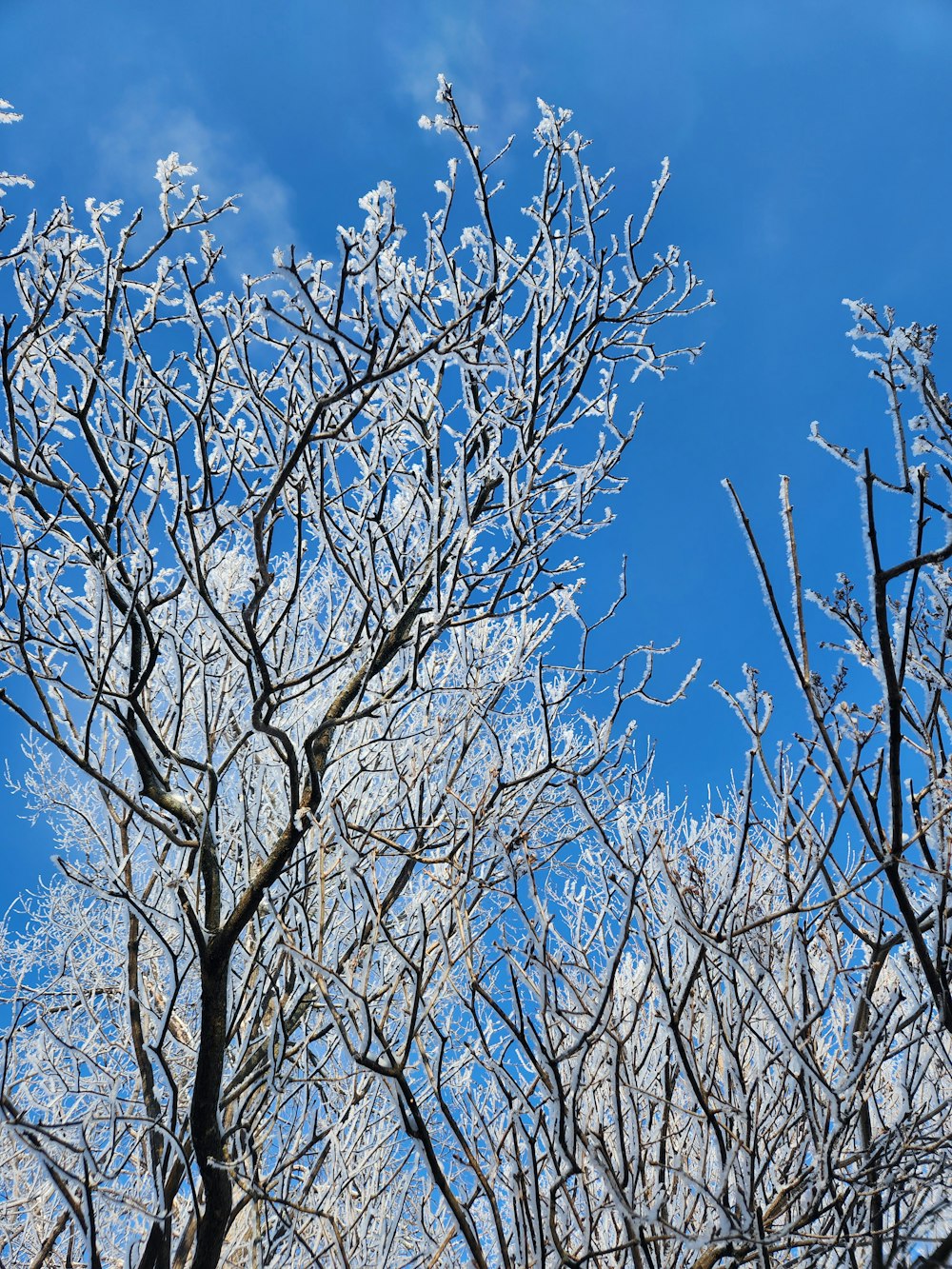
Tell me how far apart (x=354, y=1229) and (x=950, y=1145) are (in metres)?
2.22

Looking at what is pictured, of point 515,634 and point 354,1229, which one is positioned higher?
point 515,634

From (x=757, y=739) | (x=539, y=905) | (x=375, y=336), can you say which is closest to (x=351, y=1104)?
(x=539, y=905)

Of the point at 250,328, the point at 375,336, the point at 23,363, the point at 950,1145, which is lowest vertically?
the point at 950,1145

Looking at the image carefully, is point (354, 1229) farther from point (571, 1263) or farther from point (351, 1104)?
point (571, 1263)

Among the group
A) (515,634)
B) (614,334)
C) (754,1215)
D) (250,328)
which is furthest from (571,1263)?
(515,634)

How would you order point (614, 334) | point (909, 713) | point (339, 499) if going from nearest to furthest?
point (909, 713)
point (339, 499)
point (614, 334)

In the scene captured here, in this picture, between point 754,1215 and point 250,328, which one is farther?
point 250,328

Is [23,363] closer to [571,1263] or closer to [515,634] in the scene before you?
[571,1263]

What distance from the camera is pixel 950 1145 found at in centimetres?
154

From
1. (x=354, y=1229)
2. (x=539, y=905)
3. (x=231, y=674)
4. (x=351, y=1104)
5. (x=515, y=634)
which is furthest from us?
(x=515, y=634)

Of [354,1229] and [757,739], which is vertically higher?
Answer: [757,739]

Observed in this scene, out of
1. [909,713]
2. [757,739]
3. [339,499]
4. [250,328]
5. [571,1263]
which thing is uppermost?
[250,328]

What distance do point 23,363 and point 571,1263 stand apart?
3.17 meters

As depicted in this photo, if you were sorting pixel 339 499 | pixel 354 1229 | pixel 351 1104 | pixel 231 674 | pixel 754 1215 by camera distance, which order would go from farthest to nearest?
1. pixel 231 674
2. pixel 339 499
3. pixel 354 1229
4. pixel 351 1104
5. pixel 754 1215
